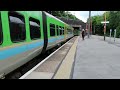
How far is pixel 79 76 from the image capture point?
780 centimetres

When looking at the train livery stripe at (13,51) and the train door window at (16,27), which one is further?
the train door window at (16,27)

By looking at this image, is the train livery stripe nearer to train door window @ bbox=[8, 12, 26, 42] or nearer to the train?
the train

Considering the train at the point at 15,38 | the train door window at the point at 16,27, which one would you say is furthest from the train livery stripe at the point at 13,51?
the train door window at the point at 16,27

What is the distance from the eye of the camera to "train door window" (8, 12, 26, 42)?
7568 millimetres

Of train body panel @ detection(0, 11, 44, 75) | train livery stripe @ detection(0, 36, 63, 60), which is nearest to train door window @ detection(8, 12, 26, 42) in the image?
train body panel @ detection(0, 11, 44, 75)

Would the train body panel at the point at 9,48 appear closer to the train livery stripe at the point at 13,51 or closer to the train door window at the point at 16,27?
the train livery stripe at the point at 13,51

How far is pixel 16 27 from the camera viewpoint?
26.7ft

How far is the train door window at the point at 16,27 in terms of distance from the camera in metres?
7.57

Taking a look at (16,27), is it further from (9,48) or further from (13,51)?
(9,48)
